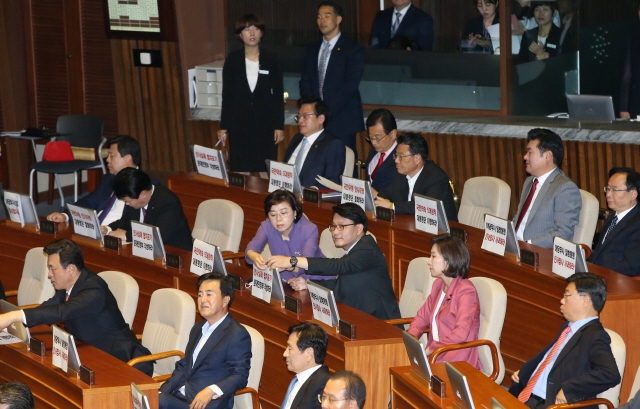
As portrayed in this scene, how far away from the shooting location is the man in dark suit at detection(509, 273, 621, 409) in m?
3.83

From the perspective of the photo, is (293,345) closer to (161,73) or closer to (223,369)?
(223,369)

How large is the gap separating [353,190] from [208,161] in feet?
4.53

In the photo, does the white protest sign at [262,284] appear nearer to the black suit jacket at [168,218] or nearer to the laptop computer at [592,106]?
the black suit jacket at [168,218]

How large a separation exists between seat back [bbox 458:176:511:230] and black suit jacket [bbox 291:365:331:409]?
2183mm

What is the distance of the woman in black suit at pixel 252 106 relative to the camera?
7137 millimetres

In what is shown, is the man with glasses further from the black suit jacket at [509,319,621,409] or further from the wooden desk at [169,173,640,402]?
the wooden desk at [169,173,640,402]

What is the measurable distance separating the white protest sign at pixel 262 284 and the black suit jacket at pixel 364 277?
0.70 ft

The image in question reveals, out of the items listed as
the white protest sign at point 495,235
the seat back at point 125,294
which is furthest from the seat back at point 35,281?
the white protest sign at point 495,235

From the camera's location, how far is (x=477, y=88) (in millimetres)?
7586

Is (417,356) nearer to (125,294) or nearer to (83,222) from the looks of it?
(125,294)

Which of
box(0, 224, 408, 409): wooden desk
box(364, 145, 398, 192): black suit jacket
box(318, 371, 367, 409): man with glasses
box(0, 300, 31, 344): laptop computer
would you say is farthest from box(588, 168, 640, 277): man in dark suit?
box(0, 300, 31, 344): laptop computer

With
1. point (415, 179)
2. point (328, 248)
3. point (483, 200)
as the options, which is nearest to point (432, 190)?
point (415, 179)

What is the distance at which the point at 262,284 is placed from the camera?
4.88 meters

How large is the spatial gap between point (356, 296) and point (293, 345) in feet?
3.20
